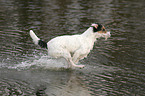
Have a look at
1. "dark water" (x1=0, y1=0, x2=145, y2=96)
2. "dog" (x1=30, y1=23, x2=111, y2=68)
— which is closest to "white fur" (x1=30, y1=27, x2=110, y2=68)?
"dog" (x1=30, y1=23, x2=111, y2=68)

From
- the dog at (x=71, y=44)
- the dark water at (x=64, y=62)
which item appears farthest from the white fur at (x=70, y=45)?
the dark water at (x=64, y=62)

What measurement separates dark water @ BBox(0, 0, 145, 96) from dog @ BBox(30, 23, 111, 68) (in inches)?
25.6

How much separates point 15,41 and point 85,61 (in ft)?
13.1

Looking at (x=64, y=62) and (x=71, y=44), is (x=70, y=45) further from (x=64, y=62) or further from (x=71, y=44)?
(x=64, y=62)

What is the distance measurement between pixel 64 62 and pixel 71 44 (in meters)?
1.12

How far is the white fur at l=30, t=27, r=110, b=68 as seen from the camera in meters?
9.69

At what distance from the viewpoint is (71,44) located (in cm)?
984

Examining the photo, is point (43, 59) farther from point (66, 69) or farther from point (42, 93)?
point (42, 93)

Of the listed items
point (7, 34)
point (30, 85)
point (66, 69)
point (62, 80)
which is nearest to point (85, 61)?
point (66, 69)

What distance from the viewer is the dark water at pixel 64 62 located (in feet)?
28.3

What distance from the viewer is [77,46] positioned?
9953 millimetres

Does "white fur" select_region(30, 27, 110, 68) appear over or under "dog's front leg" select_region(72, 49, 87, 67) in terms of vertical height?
over

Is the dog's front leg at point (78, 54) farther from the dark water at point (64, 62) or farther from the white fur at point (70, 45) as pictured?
the dark water at point (64, 62)

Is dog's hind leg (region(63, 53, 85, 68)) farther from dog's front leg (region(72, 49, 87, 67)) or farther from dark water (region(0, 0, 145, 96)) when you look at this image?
dark water (region(0, 0, 145, 96))
